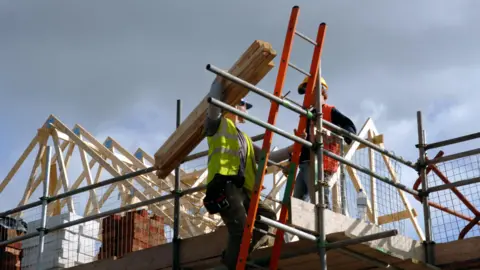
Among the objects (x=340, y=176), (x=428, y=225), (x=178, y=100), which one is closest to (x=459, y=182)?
(x=428, y=225)

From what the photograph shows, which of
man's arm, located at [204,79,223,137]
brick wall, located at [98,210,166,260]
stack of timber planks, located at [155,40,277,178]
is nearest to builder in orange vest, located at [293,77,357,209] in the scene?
stack of timber planks, located at [155,40,277,178]

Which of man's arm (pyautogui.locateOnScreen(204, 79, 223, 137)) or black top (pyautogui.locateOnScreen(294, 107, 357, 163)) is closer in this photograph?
man's arm (pyautogui.locateOnScreen(204, 79, 223, 137))

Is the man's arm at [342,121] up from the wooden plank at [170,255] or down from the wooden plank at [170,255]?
up

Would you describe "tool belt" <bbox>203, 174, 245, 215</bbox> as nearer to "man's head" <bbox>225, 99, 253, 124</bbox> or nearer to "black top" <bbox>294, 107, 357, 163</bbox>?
"man's head" <bbox>225, 99, 253, 124</bbox>

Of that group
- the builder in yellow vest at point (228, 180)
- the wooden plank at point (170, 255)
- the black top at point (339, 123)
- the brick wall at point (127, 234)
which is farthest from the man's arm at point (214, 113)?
the brick wall at point (127, 234)

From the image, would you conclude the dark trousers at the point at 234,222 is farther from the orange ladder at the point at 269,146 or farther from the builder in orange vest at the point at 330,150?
the builder in orange vest at the point at 330,150

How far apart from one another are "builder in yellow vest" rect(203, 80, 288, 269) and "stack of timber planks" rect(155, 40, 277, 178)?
19cm

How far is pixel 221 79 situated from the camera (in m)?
8.46

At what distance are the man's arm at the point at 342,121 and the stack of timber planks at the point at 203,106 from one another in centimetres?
167

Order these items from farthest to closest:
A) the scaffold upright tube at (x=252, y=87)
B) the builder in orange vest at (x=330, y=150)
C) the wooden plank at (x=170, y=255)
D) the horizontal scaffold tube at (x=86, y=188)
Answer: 1. the horizontal scaffold tube at (x=86, y=188)
2. the builder in orange vest at (x=330, y=150)
3. the wooden plank at (x=170, y=255)
4. the scaffold upright tube at (x=252, y=87)

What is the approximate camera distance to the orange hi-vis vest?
9422 millimetres

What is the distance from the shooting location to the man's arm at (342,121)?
9.94 metres

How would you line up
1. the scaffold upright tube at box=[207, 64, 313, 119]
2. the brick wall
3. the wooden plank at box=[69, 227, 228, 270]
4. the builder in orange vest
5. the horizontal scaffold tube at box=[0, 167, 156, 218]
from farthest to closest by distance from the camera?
1. the brick wall
2. the horizontal scaffold tube at box=[0, 167, 156, 218]
3. the builder in orange vest
4. the wooden plank at box=[69, 227, 228, 270]
5. the scaffold upright tube at box=[207, 64, 313, 119]

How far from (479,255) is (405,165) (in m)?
1.36
